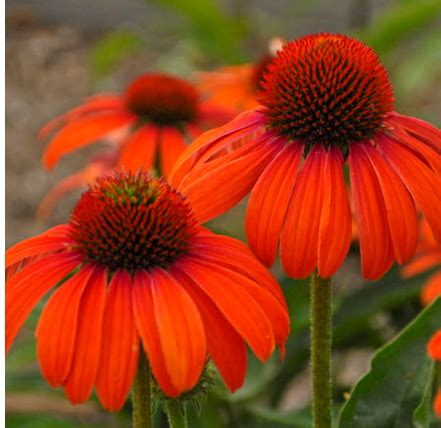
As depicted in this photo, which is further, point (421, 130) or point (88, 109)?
point (88, 109)

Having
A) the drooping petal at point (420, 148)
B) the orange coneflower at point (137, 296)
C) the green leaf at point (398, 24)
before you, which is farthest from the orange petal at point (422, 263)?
the green leaf at point (398, 24)

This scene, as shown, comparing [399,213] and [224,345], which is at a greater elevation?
[399,213]

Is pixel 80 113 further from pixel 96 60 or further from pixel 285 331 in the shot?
pixel 96 60

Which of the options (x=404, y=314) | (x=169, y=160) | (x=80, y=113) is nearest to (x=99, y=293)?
(x=169, y=160)

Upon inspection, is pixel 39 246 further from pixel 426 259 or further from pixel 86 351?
pixel 426 259

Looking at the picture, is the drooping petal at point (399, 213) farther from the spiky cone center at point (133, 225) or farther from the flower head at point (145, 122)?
the flower head at point (145, 122)

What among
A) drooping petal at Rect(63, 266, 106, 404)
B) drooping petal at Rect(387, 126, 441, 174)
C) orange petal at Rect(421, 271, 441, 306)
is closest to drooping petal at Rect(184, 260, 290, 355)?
drooping petal at Rect(63, 266, 106, 404)

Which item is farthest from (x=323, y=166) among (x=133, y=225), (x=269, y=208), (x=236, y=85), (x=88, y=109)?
(x=236, y=85)
